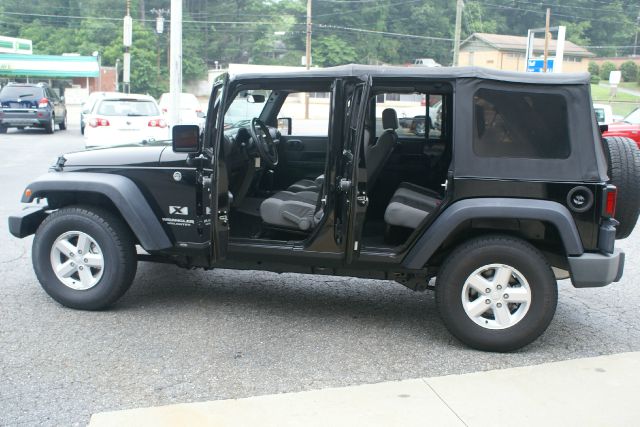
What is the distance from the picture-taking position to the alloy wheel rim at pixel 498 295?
167 inches

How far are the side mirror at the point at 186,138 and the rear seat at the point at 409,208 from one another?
1.47 meters

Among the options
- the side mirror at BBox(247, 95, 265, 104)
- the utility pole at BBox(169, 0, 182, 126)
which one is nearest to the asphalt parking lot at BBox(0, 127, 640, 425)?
the side mirror at BBox(247, 95, 265, 104)

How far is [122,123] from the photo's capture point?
14828mm

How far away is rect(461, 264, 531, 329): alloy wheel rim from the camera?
167 inches

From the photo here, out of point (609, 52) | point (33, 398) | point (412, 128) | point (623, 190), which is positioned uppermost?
point (609, 52)

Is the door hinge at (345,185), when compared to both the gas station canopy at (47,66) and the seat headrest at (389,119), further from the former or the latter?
the gas station canopy at (47,66)

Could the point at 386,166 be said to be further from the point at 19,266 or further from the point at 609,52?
the point at 609,52

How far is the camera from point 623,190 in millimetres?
4430

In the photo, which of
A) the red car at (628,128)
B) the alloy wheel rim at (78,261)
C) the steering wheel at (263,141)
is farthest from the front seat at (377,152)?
the red car at (628,128)

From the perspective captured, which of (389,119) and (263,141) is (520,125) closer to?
(389,119)

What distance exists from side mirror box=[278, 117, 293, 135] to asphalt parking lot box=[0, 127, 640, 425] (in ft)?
4.52

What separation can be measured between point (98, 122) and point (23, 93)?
362 inches

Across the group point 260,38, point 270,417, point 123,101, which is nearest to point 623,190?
point 270,417

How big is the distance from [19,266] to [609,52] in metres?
74.0
